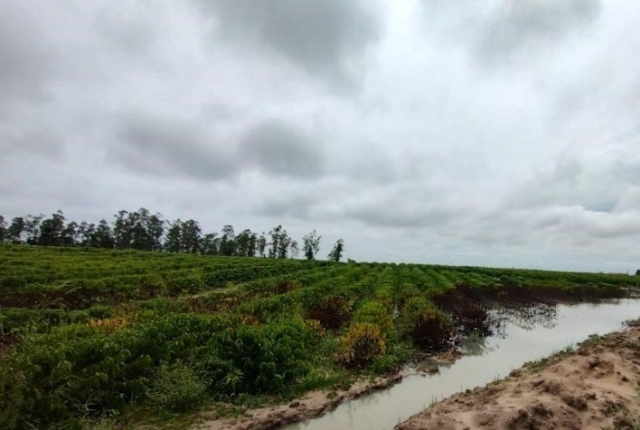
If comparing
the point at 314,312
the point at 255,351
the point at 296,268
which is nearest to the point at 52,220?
the point at 296,268

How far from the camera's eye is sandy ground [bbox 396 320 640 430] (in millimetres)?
6094

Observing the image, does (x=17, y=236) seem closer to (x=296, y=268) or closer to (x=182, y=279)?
(x=296, y=268)

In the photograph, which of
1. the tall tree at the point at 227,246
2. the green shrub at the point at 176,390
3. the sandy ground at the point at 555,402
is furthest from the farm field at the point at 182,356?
the tall tree at the point at 227,246

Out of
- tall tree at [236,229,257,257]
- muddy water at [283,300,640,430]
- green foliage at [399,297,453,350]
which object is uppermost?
tall tree at [236,229,257,257]

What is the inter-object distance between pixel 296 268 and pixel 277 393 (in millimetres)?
39007

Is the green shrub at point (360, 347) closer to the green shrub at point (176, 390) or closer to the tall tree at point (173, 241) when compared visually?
the green shrub at point (176, 390)

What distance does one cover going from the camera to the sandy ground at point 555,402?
20.0 feet

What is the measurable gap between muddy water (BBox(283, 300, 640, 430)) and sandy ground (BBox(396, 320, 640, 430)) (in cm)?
97

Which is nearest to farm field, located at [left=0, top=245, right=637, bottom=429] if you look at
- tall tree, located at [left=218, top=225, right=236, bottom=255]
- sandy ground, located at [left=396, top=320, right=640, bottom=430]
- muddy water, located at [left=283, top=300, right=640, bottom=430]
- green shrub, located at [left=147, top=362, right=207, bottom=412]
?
green shrub, located at [left=147, top=362, right=207, bottom=412]

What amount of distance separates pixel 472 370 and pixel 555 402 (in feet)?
15.8

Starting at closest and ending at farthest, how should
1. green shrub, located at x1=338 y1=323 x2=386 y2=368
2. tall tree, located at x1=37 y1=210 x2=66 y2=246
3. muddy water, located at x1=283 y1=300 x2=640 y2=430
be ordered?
muddy water, located at x1=283 y1=300 x2=640 y2=430, green shrub, located at x1=338 y1=323 x2=386 y2=368, tall tree, located at x1=37 y1=210 x2=66 y2=246

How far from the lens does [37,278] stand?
23219 millimetres


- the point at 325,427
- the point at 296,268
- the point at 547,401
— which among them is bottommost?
the point at 325,427

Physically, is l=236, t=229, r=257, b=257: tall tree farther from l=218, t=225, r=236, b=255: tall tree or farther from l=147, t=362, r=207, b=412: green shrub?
l=147, t=362, r=207, b=412: green shrub
